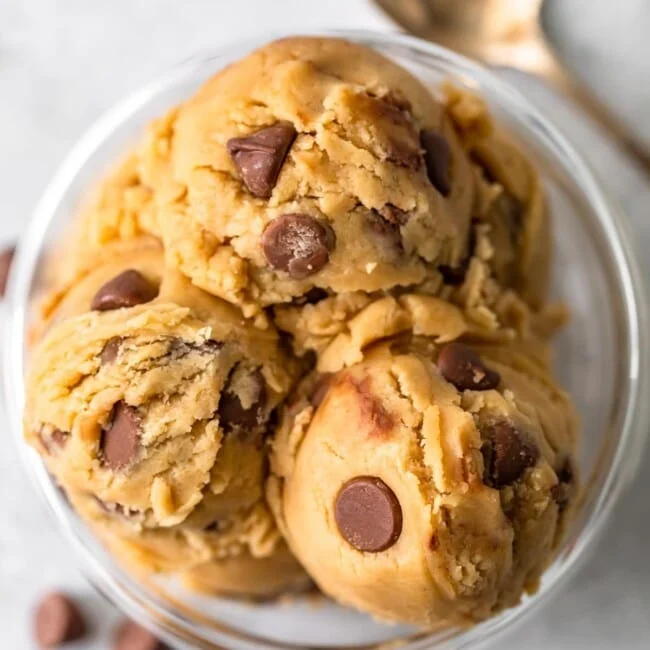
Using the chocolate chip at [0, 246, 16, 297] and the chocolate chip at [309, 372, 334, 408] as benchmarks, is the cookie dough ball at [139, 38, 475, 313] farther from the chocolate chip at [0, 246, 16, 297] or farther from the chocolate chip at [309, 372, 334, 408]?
the chocolate chip at [0, 246, 16, 297]

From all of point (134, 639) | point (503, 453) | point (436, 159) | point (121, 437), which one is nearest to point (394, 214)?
point (436, 159)

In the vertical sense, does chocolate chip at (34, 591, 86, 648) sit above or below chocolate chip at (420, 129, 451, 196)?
below

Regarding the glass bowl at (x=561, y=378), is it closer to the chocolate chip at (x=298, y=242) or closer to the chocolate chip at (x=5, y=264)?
the chocolate chip at (x=5, y=264)

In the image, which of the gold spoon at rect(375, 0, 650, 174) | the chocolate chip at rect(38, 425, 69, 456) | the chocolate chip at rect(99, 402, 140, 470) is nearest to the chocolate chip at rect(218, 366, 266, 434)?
the chocolate chip at rect(99, 402, 140, 470)

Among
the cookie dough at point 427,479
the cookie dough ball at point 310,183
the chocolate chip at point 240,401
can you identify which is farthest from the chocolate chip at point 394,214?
the chocolate chip at point 240,401

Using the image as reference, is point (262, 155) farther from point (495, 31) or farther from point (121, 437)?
point (495, 31)
